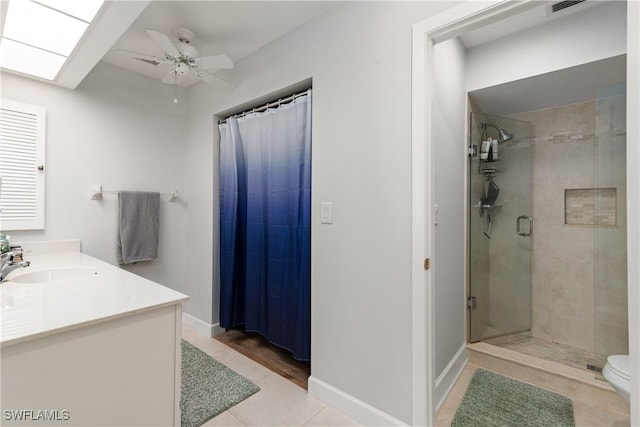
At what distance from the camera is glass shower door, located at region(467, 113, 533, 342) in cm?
267

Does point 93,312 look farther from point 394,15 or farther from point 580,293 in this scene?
point 580,293

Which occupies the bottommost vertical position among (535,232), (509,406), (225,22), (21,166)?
(509,406)

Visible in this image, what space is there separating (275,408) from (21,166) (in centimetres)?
246

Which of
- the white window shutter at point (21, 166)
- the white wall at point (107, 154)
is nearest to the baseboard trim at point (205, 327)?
the white wall at point (107, 154)

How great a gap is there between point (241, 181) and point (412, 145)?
1586 millimetres

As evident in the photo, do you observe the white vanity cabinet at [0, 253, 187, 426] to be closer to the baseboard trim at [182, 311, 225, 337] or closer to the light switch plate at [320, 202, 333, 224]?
the light switch plate at [320, 202, 333, 224]

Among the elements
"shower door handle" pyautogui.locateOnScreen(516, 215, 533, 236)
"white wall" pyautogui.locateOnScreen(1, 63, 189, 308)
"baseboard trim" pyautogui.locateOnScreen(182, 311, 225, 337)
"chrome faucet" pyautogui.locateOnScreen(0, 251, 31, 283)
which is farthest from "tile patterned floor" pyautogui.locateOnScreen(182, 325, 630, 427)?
"white wall" pyautogui.locateOnScreen(1, 63, 189, 308)

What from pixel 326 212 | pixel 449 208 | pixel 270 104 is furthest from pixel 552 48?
pixel 270 104

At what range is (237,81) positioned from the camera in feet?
7.90

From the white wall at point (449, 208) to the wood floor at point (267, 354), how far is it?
933mm

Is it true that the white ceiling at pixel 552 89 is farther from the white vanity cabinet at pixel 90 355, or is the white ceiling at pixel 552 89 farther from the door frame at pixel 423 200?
the white vanity cabinet at pixel 90 355

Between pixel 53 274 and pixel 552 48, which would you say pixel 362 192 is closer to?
pixel 552 48

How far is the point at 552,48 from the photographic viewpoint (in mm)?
1947

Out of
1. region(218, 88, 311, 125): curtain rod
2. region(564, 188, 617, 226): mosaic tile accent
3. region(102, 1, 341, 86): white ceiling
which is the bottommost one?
region(564, 188, 617, 226): mosaic tile accent
